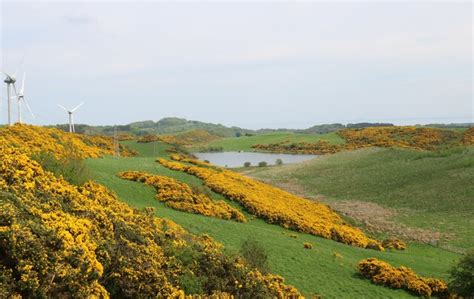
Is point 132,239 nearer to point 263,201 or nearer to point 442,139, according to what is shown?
point 263,201

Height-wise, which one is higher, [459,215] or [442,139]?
[442,139]

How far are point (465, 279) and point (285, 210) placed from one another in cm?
1541

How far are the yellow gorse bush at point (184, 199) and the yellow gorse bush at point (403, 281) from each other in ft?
33.4

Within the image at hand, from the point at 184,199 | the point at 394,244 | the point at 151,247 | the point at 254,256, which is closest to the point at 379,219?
the point at 394,244

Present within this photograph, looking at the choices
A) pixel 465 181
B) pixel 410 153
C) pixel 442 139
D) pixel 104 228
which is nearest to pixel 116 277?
pixel 104 228

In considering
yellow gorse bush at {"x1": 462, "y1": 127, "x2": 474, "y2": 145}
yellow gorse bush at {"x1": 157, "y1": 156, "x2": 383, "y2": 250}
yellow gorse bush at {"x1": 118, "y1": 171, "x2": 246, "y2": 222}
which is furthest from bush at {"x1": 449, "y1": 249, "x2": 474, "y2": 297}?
yellow gorse bush at {"x1": 462, "y1": 127, "x2": 474, "y2": 145}

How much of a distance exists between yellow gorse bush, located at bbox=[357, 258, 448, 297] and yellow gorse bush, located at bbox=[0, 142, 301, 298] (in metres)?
7.57

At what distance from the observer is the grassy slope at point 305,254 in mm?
19422

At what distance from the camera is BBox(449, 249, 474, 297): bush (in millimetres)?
19064

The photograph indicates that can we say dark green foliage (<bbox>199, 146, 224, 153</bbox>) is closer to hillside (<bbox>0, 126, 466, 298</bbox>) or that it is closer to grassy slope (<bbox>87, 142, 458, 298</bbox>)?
grassy slope (<bbox>87, 142, 458, 298</bbox>)

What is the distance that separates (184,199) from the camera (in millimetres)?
28016

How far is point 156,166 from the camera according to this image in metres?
38.6

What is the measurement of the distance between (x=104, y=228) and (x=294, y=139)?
14011cm

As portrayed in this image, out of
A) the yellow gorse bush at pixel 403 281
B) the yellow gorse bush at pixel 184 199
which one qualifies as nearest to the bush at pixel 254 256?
the yellow gorse bush at pixel 403 281
